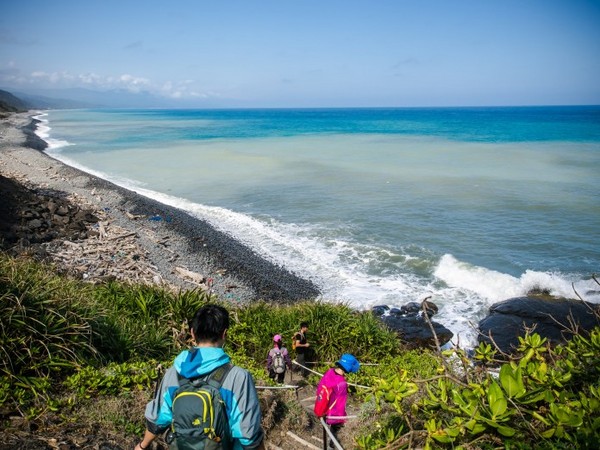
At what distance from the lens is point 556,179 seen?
31.8 meters

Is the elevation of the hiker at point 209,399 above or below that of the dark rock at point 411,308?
above

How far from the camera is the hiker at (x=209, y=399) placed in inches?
100

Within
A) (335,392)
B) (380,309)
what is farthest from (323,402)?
(380,309)

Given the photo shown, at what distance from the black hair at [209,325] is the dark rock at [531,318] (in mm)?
10706

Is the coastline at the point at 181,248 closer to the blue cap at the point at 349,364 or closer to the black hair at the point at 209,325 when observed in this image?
the blue cap at the point at 349,364

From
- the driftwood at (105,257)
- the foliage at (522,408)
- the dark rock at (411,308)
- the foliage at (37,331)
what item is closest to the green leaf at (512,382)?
the foliage at (522,408)

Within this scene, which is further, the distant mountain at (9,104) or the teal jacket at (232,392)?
the distant mountain at (9,104)

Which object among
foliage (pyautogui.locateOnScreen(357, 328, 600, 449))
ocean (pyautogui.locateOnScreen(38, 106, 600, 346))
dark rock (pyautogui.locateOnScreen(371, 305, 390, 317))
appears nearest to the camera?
foliage (pyautogui.locateOnScreen(357, 328, 600, 449))

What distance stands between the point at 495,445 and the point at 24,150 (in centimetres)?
4641

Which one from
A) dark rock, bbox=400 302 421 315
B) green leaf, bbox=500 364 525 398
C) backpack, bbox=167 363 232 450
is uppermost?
green leaf, bbox=500 364 525 398

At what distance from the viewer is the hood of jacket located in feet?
8.77

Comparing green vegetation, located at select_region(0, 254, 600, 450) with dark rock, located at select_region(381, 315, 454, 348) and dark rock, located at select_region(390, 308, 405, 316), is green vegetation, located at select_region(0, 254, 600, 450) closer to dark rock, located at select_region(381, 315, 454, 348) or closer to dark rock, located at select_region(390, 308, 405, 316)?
dark rock, located at select_region(381, 315, 454, 348)

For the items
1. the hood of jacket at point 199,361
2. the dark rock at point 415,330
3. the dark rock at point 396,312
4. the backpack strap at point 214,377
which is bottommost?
the dark rock at point 415,330

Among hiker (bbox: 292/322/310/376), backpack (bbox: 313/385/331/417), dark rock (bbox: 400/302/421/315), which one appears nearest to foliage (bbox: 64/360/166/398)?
backpack (bbox: 313/385/331/417)
